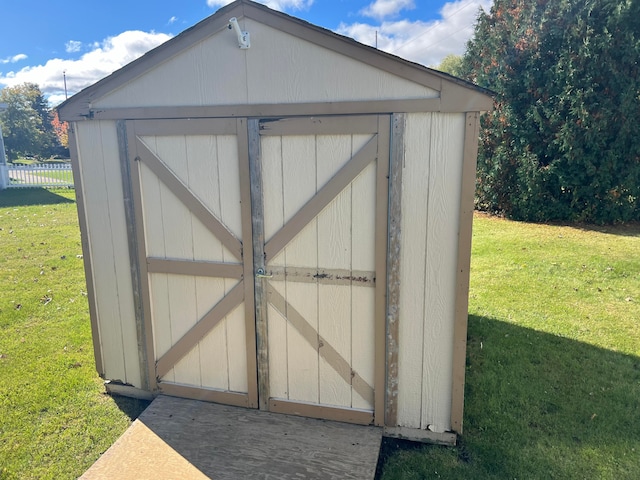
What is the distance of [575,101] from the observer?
31.5 ft

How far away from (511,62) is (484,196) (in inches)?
134

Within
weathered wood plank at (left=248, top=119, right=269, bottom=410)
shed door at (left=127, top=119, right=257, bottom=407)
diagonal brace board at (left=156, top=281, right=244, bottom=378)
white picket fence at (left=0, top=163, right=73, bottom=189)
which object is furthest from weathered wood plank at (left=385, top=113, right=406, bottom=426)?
white picket fence at (left=0, top=163, right=73, bottom=189)

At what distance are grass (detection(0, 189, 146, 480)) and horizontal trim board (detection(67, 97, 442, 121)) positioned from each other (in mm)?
2359

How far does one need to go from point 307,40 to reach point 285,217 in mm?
1205

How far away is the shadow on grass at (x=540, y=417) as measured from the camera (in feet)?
9.86

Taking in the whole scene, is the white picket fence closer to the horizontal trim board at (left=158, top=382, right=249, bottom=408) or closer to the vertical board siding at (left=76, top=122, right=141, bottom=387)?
the vertical board siding at (left=76, top=122, right=141, bottom=387)

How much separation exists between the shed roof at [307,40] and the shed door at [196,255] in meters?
0.38

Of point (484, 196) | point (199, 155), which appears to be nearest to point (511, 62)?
point (484, 196)

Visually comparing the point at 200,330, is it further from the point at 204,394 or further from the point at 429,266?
the point at 429,266

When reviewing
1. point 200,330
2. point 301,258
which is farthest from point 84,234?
point 301,258

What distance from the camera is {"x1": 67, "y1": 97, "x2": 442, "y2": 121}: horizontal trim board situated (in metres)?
2.89

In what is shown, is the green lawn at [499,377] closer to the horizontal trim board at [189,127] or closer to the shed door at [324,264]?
the shed door at [324,264]

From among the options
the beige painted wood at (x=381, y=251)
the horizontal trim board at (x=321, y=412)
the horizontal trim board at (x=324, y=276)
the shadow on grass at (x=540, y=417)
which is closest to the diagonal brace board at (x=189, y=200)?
the horizontal trim board at (x=324, y=276)

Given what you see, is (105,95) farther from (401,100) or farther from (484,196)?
(484,196)
